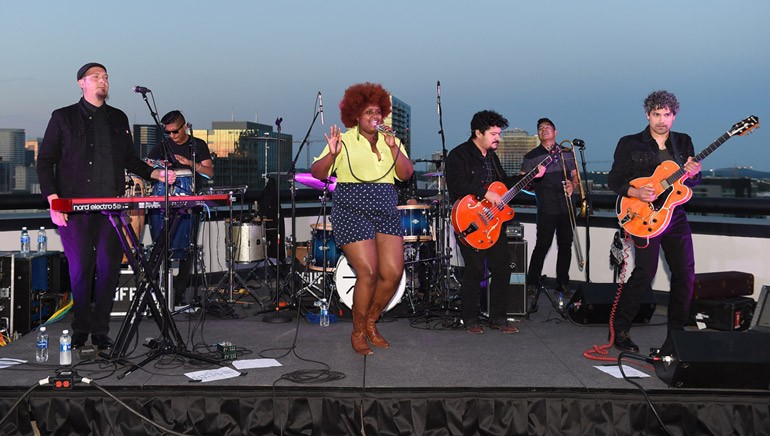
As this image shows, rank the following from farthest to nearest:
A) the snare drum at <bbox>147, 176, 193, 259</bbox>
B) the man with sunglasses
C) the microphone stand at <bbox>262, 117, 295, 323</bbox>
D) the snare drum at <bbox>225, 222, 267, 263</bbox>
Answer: the snare drum at <bbox>225, 222, 267, 263</bbox>, the man with sunglasses, the snare drum at <bbox>147, 176, 193, 259</bbox>, the microphone stand at <bbox>262, 117, 295, 323</bbox>

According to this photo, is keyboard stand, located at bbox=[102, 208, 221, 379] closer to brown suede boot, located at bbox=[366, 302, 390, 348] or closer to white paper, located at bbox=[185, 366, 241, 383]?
white paper, located at bbox=[185, 366, 241, 383]

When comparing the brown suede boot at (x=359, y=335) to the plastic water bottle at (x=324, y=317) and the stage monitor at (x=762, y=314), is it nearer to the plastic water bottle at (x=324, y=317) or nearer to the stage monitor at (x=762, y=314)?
the plastic water bottle at (x=324, y=317)

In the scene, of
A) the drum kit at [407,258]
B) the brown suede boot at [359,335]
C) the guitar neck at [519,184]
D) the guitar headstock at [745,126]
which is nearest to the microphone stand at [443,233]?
the drum kit at [407,258]

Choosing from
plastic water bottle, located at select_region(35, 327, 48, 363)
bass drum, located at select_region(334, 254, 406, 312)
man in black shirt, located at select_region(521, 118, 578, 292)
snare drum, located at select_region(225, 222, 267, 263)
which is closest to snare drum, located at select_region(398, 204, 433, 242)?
bass drum, located at select_region(334, 254, 406, 312)

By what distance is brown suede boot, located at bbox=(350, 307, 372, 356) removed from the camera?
527 cm

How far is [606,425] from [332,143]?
2.36 m

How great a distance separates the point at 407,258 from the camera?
7.34 m

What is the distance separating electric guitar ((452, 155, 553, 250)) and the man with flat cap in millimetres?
2329

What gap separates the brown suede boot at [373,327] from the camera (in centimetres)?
547

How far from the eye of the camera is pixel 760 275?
759cm

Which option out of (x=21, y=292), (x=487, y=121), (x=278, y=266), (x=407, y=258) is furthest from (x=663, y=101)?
(x=21, y=292)

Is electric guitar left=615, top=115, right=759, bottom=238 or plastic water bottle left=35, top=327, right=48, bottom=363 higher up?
electric guitar left=615, top=115, right=759, bottom=238

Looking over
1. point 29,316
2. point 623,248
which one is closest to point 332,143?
point 623,248

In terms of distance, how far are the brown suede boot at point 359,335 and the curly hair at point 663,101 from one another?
249 centimetres
